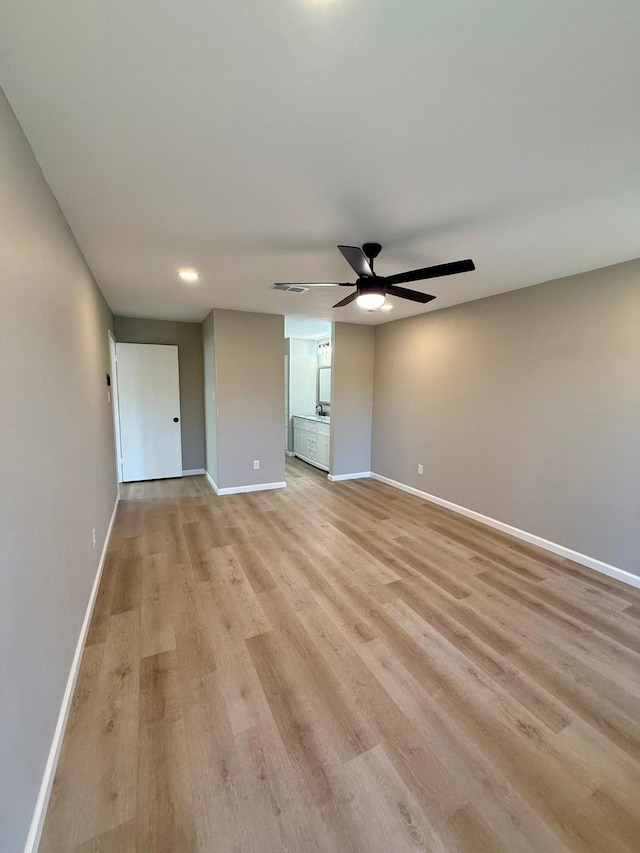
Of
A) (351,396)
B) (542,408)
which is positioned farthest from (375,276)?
(351,396)

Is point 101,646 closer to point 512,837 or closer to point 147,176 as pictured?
point 512,837

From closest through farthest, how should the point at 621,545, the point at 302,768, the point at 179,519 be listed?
the point at 302,768 → the point at 621,545 → the point at 179,519

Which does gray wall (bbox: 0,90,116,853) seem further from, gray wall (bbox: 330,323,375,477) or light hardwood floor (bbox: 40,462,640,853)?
gray wall (bbox: 330,323,375,477)

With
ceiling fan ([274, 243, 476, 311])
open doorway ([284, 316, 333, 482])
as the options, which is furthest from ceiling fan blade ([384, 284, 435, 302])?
open doorway ([284, 316, 333, 482])

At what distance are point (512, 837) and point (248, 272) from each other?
3400 mm

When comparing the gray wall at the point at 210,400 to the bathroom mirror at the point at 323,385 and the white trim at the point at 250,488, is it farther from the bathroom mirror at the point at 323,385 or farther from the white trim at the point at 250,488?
the bathroom mirror at the point at 323,385

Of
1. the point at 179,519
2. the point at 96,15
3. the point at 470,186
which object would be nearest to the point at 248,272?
the point at 470,186

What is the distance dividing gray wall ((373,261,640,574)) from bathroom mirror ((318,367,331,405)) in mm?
2268

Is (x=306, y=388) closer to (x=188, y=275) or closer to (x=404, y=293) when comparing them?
(x=188, y=275)

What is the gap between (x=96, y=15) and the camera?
3.01ft

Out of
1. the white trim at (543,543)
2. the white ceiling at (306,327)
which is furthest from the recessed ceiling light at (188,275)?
the white trim at (543,543)

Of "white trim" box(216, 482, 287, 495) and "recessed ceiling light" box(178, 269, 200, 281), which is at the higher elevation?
"recessed ceiling light" box(178, 269, 200, 281)

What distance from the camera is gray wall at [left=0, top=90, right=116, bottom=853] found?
1045mm

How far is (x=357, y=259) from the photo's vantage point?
2.03 meters
